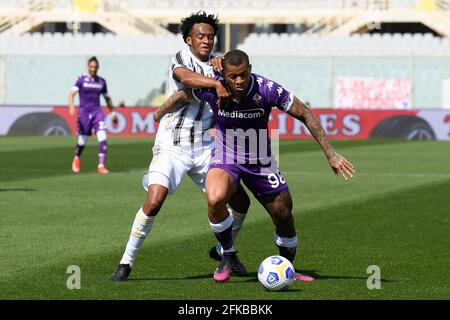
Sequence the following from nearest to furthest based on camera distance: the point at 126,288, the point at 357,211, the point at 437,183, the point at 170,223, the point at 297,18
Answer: the point at 126,288 < the point at 170,223 < the point at 357,211 < the point at 437,183 < the point at 297,18

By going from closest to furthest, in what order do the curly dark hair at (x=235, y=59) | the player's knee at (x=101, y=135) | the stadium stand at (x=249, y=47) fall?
the curly dark hair at (x=235, y=59)
the player's knee at (x=101, y=135)
the stadium stand at (x=249, y=47)

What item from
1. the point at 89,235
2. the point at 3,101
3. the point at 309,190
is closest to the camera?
the point at 89,235

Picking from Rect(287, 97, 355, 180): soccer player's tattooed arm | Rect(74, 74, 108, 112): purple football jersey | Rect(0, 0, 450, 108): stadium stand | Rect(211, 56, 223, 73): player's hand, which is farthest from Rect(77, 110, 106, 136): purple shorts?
Rect(0, 0, 450, 108): stadium stand

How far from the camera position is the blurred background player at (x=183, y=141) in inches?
380

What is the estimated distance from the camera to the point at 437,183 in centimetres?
2072

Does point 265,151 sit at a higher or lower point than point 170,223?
higher

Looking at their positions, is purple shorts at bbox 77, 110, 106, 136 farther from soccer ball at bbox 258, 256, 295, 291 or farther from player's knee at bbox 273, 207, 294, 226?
soccer ball at bbox 258, 256, 295, 291

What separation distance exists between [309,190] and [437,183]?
9.56ft

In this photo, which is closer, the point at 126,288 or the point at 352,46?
the point at 126,288

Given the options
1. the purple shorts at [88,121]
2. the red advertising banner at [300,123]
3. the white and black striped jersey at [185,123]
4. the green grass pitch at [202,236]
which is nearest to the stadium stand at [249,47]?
the red advertising banner at [300,123]

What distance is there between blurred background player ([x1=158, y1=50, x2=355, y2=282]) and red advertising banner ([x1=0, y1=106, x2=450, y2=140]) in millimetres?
26822

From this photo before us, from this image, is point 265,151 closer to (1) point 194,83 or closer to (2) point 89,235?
(1) point 194,83

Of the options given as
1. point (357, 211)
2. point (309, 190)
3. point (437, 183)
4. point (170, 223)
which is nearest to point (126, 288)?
point (170, 223)

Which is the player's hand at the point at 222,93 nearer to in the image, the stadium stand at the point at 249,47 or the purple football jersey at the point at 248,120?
the purple football jersey at the point at 248,120
